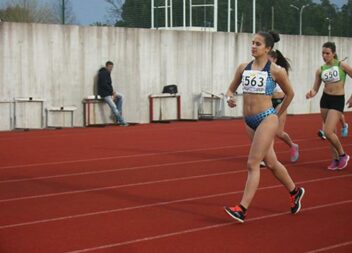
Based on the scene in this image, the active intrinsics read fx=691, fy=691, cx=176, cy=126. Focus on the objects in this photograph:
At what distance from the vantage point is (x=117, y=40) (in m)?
21.5

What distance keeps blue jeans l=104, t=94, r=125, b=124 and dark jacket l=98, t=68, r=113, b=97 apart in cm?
17

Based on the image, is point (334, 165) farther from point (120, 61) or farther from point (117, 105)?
point (120, 61)

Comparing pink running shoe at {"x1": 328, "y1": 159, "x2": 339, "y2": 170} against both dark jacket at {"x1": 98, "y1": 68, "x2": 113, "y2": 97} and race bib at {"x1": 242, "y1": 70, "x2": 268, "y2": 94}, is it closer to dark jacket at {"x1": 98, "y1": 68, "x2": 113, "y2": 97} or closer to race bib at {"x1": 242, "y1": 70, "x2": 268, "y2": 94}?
race bib at {"x1": 242, "y1": 70, "x2": 268, "y2": 94}

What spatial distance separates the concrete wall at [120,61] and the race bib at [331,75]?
407 inches

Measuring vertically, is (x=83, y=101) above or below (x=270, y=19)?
below

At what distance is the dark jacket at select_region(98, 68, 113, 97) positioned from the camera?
66.4 feet

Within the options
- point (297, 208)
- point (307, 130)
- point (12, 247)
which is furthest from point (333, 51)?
point (307, 130)

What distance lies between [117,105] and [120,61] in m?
1.51

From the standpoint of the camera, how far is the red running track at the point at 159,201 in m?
6.29

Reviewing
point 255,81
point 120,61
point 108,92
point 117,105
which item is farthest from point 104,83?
point 255,81

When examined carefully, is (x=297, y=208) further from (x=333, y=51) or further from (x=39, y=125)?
(x=39, y=125)

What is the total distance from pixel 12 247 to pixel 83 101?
48.0 ft

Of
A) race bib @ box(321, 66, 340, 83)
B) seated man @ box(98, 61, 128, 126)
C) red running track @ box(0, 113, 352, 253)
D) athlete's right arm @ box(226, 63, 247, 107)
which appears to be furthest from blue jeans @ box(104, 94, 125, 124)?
athlete's right arm @ box(226, 63, 247, 107)

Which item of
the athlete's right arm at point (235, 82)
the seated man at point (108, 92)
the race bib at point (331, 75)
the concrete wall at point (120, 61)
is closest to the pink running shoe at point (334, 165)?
the race bib at point (331, 75)
